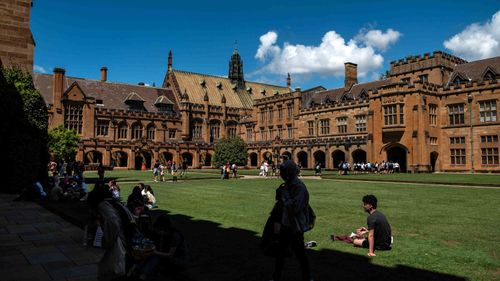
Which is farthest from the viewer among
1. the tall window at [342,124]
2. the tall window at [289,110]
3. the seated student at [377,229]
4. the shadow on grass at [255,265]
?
the tall window at [289,110]

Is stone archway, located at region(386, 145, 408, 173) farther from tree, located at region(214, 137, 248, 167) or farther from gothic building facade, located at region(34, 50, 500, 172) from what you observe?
tree, located at region(214, 137, 248, 167)

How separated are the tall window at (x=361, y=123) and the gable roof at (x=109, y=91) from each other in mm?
32460

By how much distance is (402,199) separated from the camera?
1585 cm

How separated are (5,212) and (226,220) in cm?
775

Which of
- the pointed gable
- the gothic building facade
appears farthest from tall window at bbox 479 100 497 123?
the pointed gable

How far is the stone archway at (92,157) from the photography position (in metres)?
53.4

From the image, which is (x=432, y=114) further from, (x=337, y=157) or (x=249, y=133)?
(x=249, y=133)

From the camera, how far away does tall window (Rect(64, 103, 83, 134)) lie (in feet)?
177

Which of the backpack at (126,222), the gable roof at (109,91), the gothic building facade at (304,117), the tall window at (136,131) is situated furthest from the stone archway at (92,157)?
the backpack at (126,222)

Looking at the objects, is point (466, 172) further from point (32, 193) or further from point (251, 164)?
point (32, 193)

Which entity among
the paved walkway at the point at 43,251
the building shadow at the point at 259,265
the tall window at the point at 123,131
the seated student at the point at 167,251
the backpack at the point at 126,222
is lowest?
the paved walkway at the point at 43,251

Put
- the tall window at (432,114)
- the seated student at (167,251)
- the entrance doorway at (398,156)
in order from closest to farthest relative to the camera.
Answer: the seated student at (167,251), the tall window at (432,114), the entrance doorway at (398,156)

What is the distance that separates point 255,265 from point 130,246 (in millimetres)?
2309

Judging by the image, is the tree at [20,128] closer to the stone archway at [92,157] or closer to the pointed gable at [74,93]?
the stone archway at [92,157]
